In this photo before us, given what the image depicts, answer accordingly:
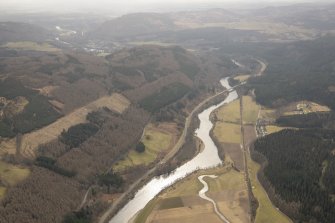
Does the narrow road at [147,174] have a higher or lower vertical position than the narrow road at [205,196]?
lower

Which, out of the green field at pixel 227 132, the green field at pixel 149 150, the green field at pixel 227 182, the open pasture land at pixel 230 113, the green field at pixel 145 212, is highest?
the green field at pixel 227 182

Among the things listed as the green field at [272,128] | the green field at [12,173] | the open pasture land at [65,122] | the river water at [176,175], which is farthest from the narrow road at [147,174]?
the green field at [272,128]

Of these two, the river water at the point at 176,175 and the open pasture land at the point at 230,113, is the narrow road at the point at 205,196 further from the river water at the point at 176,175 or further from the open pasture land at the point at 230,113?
the open pasture land at the point at 230,113

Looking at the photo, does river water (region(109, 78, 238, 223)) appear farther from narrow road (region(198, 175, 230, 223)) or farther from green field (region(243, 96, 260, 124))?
green field (region(243, 96, 260, 124))

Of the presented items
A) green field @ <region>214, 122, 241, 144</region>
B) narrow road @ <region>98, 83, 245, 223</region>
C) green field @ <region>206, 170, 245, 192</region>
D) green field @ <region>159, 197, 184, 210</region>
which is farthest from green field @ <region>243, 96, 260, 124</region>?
green field @ <region>159, 197, 184, 210</region>

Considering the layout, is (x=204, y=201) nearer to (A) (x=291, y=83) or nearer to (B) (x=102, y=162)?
(B) (x=102, y=162)

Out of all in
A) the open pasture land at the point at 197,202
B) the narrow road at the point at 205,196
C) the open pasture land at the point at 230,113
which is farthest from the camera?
the open pasture land at the point at 230,113
